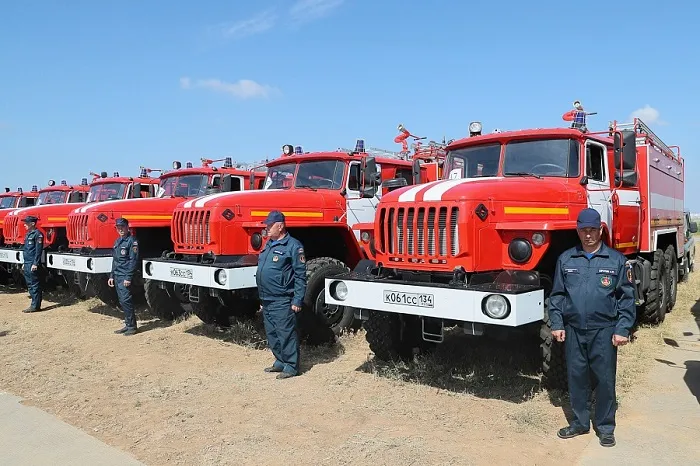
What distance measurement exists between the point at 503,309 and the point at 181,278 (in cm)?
387

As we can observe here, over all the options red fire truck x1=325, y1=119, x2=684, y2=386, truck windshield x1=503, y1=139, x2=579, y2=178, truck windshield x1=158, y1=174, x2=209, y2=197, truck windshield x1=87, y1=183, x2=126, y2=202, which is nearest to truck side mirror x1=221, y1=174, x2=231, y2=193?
truck windshield x1=158, y1=174, x2=209, y2=197

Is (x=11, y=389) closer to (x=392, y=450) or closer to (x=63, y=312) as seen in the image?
(x=392, y=450)

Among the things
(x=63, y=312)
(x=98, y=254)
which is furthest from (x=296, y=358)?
(x=63, y=312)

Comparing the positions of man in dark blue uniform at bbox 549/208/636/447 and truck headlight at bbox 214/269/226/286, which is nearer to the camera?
man in dark blue uniform at bbox 549/208/636/447

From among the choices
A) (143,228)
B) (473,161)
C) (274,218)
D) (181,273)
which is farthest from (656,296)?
(143,228)

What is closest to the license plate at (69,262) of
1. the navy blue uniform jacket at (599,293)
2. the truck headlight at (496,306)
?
the truck headlight at (496,306)

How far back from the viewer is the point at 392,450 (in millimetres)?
3961

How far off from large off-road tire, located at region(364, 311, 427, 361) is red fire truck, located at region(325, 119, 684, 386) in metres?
0.01

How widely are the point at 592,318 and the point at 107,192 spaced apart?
10141 mm

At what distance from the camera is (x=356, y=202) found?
7.74 m

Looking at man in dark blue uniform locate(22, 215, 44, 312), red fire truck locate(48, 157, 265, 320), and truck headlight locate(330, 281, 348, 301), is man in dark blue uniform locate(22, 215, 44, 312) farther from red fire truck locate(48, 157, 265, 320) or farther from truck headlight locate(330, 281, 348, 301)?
truck headlight locate(330, 281, 348, 301)

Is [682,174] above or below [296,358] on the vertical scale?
above

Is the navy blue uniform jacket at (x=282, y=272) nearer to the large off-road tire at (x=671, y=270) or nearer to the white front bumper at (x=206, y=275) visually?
the white front bumper at (x=206, y=275)

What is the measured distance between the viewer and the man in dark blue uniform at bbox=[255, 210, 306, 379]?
5.79 metres
